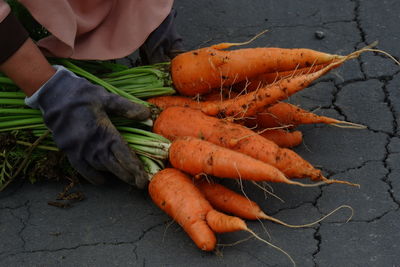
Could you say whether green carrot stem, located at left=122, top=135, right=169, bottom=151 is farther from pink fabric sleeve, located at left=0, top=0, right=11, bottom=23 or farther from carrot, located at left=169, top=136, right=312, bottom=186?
pink fabric sleeve, located at left=0, top=0, right=11, bottom=23

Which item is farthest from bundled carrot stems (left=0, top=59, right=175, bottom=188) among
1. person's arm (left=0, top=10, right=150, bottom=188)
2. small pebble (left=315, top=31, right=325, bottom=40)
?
small pebble (left=315, top=31, right=325, bottom=40)

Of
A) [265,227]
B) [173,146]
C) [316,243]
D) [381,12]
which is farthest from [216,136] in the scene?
[381,12]

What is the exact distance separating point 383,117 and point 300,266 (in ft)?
3.92

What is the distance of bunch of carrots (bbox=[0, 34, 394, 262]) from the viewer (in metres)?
2.82

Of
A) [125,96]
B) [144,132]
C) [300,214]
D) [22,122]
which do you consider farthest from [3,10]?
[300,214]

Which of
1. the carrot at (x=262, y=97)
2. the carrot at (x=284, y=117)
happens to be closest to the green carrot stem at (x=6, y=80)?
the carrot at (x=262, y=97)

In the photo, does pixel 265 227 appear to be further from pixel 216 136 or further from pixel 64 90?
pixel 64 90

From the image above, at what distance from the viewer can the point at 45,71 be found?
295 centimetres

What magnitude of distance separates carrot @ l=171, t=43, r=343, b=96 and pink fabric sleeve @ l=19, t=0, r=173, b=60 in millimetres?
323

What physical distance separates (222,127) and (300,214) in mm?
541

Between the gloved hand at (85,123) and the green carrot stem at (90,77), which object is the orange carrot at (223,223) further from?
the green carrot stem at (90,77)

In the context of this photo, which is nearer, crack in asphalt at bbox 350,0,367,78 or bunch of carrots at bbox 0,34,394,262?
bunch of carrots at bbox 0,34,394,262

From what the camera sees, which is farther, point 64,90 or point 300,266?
point 64,90

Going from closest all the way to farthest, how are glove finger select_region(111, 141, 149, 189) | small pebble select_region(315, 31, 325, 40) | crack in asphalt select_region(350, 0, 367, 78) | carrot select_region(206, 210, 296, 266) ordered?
1. carrot select_region(206, 210, 296, 266)
2. glove finger select_region(111, 141, 149, 189)
3. crack in asphalt select_region(350, 0, 367, 78)
4. small pebble select_region(315, 31, 325, 40)
